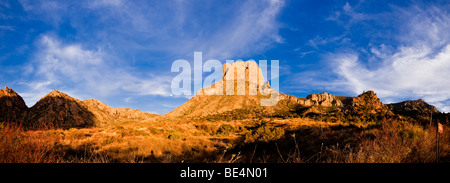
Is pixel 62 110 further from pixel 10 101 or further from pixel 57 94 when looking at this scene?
pixel 10 101

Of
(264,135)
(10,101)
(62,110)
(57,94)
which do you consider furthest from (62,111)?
(264,135)

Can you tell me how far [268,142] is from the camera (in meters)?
15.7

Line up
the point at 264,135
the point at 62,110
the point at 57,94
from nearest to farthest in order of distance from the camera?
the point at 264,135, the point at 62,110, the point at 57,94

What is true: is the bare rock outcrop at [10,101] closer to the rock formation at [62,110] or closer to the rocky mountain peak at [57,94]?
the rock formation at [62,110]

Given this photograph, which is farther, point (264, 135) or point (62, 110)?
point (62, 110)

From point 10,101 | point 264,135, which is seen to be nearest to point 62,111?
point 10,101

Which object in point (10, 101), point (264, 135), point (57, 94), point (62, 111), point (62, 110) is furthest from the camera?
point (57, 94)

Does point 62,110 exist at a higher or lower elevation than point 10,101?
lower

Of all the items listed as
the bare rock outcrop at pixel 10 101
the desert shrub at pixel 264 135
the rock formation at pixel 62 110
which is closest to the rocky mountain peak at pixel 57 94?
the rock formation at pixel 62 110

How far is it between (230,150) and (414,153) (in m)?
10.7

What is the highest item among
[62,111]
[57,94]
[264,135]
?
[57,94]

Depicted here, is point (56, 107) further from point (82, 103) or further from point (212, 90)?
point (212, 90)
